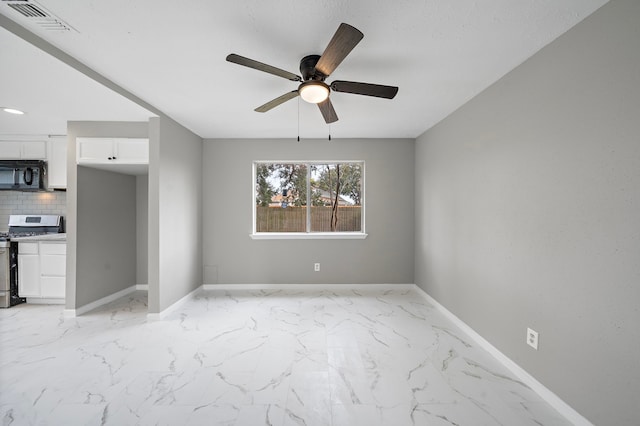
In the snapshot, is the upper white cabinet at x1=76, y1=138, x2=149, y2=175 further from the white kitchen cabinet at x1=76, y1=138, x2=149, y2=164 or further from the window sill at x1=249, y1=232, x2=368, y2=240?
the window sill at x1=249, y1=232, x2=368, y2=240

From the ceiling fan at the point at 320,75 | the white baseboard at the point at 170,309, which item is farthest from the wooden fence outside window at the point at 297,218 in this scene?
the ceiling fan at the point at 320,75

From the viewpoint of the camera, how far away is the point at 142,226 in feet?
12.9

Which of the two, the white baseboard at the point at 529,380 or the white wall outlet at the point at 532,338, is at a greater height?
the white wall outlet at the point at 532,338

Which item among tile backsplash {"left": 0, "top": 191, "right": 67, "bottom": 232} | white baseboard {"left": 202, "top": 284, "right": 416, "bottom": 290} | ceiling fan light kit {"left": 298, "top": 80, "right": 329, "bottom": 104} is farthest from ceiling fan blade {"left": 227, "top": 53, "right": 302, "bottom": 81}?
tile backsplash {"left": 0, "top": 191, "right": 67, "bottom": 232}

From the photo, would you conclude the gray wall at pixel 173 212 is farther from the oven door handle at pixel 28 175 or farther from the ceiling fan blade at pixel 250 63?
the oven door handle at pixel 28 175

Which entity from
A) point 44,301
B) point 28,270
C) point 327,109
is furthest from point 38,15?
point 44,301

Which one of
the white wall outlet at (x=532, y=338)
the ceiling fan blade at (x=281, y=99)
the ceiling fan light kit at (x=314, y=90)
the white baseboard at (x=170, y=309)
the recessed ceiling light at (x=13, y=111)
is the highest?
the recessed ceiling light at (x=13, y=111)

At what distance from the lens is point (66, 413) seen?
1.61 metres

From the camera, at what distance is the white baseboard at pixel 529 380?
155cm

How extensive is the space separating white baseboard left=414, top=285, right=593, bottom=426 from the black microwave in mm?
5428

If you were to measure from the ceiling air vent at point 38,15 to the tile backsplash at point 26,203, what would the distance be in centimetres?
314

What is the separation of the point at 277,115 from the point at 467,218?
2308 millimetres

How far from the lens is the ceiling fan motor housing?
177 centimetres

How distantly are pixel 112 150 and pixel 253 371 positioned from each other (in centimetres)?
276
